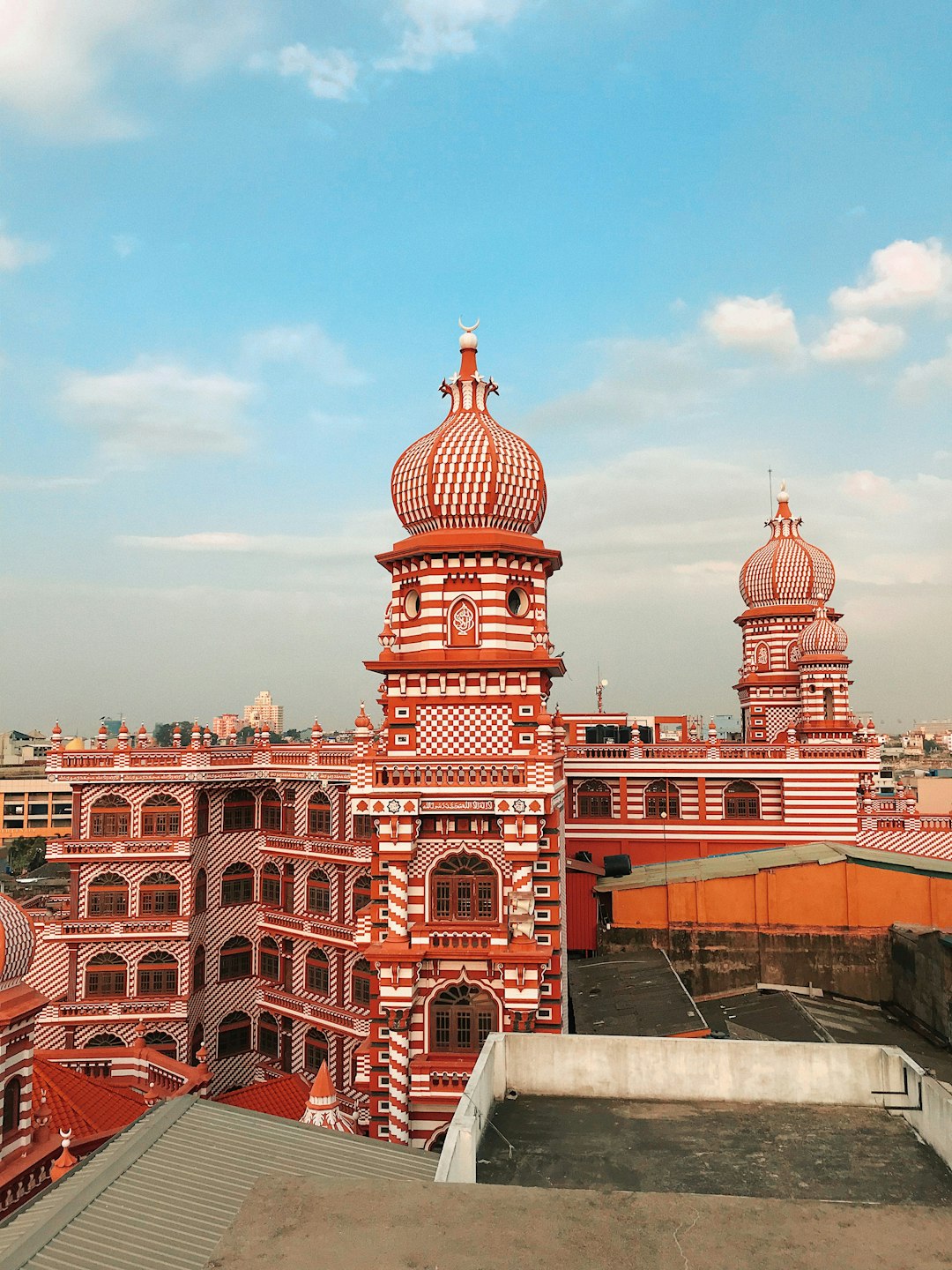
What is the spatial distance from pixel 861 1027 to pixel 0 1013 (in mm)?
25711

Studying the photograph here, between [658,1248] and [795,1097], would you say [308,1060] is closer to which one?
[795,1097]

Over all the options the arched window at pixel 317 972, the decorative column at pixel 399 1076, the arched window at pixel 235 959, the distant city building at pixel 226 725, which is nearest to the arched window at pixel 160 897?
the arched window at pixel 235 959

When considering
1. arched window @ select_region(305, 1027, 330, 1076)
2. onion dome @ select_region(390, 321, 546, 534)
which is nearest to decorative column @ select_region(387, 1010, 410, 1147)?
arched window @ select_region(305, 1027, 330, 1076)

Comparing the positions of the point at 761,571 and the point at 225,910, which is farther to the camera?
the point at 761,571

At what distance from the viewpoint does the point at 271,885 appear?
38.9 meters

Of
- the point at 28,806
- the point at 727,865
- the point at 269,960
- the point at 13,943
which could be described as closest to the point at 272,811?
the point at 269,960

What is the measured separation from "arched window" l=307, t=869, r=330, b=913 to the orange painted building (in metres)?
11.2

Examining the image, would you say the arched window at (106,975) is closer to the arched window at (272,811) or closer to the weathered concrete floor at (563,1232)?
the arched window at (272,811)

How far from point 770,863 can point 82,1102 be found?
1038 inches

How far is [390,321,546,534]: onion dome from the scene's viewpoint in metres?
27.7

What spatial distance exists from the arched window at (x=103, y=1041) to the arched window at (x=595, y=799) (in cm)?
2203

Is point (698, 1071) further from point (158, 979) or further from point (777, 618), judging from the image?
point (777, 618)

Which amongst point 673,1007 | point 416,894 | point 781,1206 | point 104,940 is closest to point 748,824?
point 673,1007

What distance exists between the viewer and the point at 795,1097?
1608 centimetres
